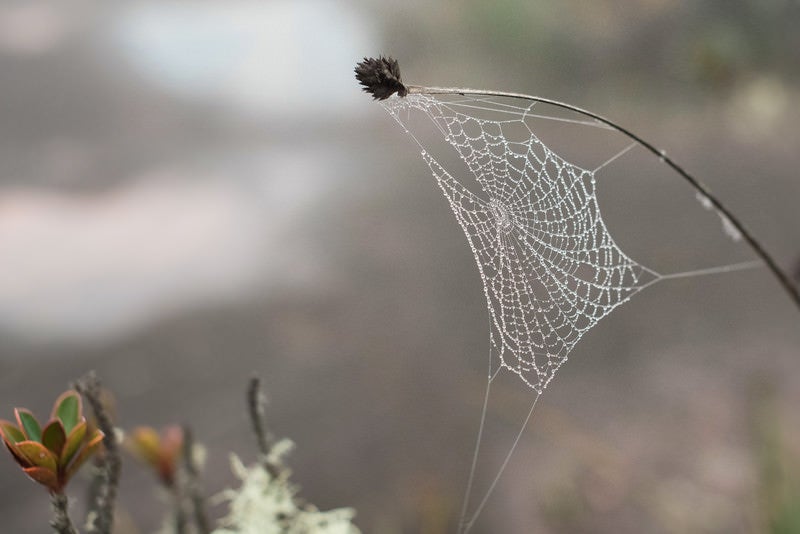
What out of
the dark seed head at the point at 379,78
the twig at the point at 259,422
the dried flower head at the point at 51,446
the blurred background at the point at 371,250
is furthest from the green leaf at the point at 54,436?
the blurred background at the point at 371,250

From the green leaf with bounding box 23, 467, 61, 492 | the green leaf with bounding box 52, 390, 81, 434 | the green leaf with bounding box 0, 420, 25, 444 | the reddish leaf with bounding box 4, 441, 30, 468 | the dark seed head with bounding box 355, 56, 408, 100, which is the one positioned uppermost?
the dark seed head with bounding box 355, 56, 408, 100

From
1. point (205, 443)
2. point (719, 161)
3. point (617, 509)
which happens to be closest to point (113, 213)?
point (205, 443)

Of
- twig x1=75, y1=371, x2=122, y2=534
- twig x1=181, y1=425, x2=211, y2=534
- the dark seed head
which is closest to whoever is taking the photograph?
the dark seed head

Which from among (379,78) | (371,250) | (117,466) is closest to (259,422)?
(117,466)

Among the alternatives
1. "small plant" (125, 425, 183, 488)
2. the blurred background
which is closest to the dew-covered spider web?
the blurred background

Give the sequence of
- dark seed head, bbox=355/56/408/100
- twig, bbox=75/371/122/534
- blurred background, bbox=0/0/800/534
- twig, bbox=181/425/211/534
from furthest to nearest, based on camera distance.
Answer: blurred background, bbox=0/0/800/534 → twig, bbox=181/425/211/534 → twig, bbox=75/371/122/534 → dark seed head, bbox=355/56/408/100

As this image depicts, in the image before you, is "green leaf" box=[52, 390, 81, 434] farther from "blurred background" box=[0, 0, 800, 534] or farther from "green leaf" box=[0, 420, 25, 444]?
"blurred background" box=[0, 0, 800, 534]

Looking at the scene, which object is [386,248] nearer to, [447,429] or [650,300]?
[447,429]
